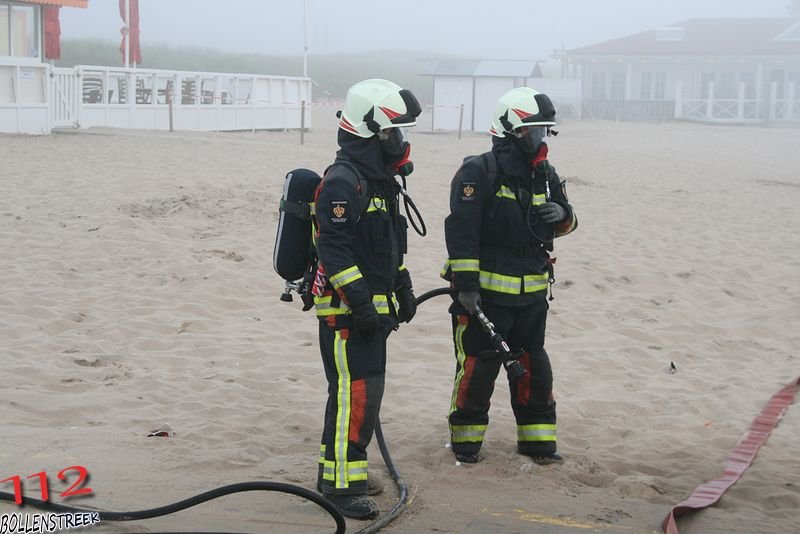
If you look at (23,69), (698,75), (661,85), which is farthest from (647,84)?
(23,69)

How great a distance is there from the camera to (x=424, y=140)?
28078mm

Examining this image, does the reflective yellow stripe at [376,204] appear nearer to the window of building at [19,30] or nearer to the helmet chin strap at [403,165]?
the helmet chin strap at [403,165]

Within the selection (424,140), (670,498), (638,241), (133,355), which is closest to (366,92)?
(670,498)

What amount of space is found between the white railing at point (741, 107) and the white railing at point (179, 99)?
21.4 meters

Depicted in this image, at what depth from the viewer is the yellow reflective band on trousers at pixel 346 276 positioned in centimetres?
436

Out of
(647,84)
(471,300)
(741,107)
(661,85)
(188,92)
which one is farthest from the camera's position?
(647,84)

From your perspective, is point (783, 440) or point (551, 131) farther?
point (783, 440)

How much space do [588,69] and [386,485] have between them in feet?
163

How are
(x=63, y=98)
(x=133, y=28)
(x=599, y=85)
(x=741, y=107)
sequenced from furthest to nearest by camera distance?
(x=599, y=85), (x=741, y=107), (x=133, y=28), (x=63, y=98)

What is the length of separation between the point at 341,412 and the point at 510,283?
1189mm

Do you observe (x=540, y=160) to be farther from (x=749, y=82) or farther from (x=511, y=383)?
(x=749, y=82)

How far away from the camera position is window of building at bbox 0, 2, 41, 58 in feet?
71.7

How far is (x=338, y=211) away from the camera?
4375 mm

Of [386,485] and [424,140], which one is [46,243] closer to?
[386,485]
